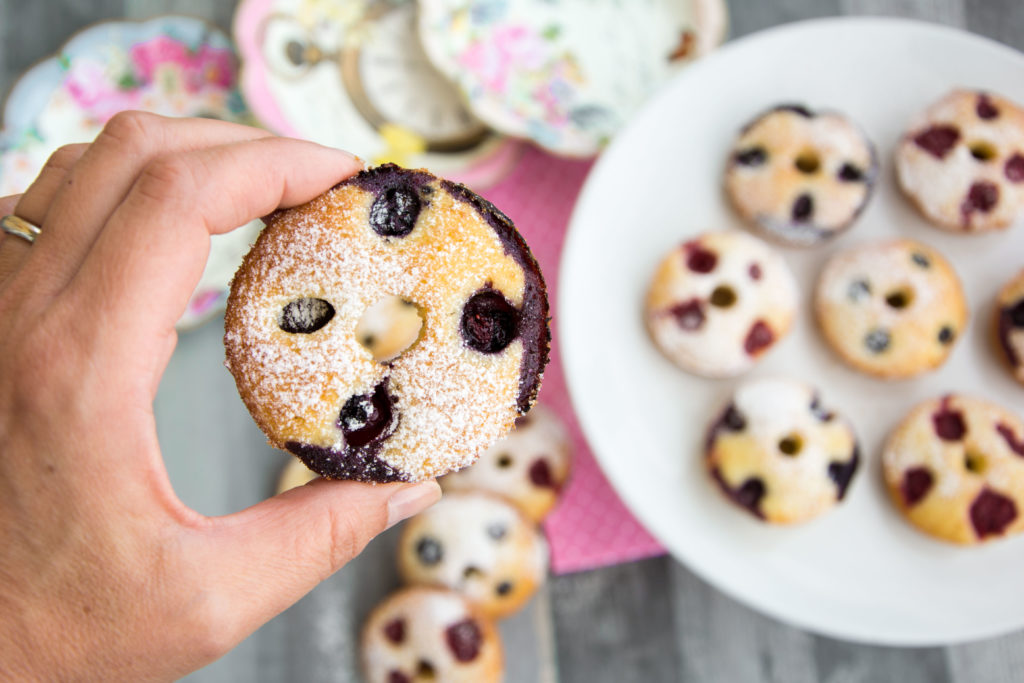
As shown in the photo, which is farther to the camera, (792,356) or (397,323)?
(792,356)

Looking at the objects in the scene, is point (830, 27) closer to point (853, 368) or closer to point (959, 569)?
point (853, 368)

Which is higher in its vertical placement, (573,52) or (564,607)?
(573,52)

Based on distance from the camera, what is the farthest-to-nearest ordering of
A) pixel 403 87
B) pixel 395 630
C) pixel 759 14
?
pixel 759 14, pixel 403 87, pixel 395 630

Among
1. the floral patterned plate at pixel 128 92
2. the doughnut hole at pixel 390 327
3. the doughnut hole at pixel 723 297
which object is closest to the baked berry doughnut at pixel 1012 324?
the doughnut hole at pixel 723 297

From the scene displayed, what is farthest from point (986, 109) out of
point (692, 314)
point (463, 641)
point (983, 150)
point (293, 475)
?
point (293, 475)

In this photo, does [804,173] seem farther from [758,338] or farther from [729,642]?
[729,642]

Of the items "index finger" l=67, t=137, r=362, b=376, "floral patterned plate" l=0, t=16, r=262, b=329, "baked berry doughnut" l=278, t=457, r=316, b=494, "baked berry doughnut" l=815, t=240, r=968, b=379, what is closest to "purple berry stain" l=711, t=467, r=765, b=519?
"baked berry doughnut" l=815, t=240, r=968, b=379

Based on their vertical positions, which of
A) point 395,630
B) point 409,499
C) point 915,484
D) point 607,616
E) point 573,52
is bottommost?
point 607,616

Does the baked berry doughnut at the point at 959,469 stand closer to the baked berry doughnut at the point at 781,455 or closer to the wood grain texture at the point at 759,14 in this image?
the baked berry doughnut at the point at 781,455
